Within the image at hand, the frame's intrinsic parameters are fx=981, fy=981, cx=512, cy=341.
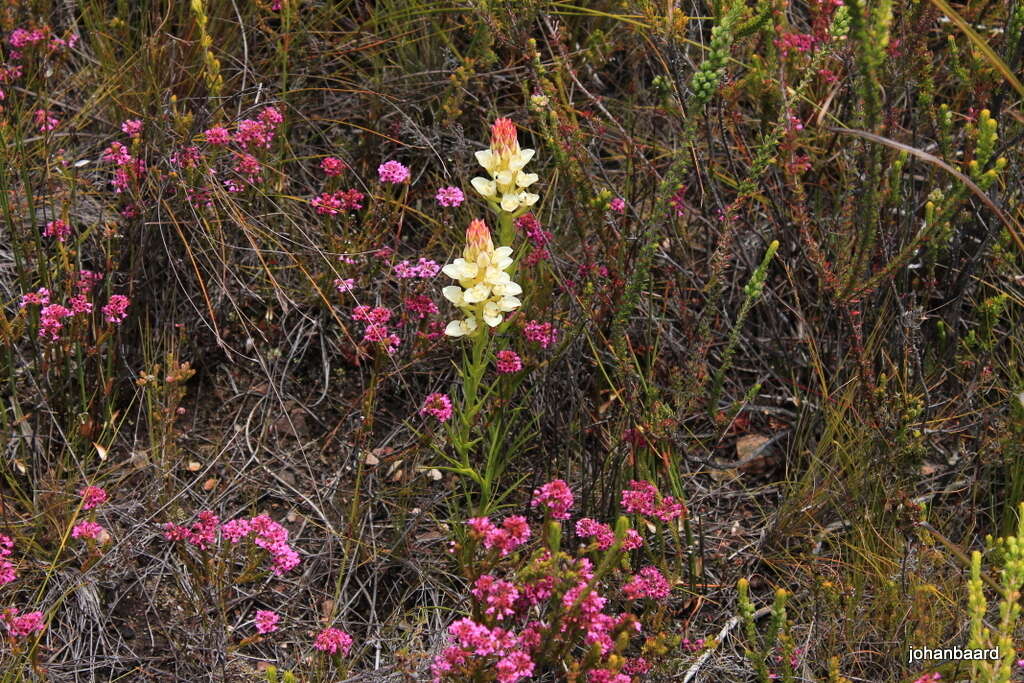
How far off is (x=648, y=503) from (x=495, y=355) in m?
0.59

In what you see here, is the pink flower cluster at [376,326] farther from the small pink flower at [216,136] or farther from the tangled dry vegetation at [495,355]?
the small pink flower at [216,136]

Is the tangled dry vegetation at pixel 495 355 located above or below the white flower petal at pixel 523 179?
below

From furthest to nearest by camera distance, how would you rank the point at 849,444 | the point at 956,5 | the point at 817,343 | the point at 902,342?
the point at 956,5 → the point at 817,343 → the point at 902,342 → the point at 849,444

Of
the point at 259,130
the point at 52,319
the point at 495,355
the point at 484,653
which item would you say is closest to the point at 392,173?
the point at 259,130

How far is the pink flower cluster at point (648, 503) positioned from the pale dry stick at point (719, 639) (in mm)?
302

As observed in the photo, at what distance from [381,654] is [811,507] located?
1.21m

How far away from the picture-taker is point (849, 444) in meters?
2.66

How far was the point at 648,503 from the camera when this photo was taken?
2293mm

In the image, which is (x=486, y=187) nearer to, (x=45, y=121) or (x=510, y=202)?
(x=510, y=202)

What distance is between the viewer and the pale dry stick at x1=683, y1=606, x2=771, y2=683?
2.29m

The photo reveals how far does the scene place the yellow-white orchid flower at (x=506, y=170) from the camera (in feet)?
7.22

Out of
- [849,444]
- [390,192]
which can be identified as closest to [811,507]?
[849,444]

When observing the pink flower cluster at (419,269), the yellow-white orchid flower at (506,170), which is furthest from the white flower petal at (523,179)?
the pink flower cluster at (419,269)

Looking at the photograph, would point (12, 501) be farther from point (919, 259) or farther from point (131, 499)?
point (919, 259)
